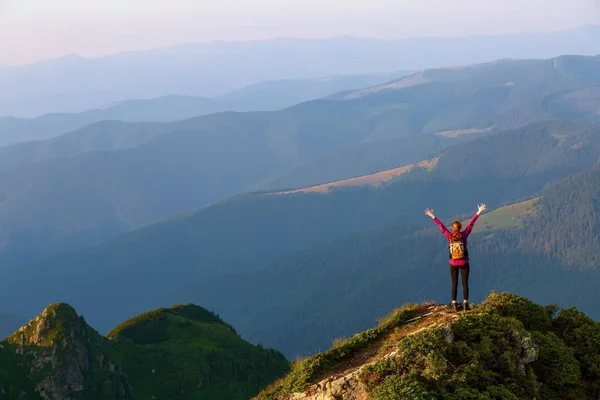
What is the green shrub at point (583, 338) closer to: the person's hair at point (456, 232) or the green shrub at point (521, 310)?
the green shrub at point (521, 310)

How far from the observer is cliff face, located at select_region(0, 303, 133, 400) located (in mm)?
75375

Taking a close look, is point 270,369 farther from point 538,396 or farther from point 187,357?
point 538,396

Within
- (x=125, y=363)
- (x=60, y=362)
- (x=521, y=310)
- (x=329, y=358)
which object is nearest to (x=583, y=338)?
(x=521, y=310)

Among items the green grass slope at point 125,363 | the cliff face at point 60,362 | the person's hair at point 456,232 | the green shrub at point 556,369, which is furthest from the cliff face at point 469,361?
the green grass slope at point 125,363

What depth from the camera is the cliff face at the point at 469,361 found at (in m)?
21.8

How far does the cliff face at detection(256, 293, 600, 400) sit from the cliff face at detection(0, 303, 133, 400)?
60.3m

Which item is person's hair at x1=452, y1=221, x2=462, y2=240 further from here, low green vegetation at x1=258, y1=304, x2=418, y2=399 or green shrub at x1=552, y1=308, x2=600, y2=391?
green shrub at x1=552, y1=308, x2=600, y2=391

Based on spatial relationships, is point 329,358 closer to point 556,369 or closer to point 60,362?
point 556,369

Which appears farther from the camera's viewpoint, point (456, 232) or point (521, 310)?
point (456, 232)

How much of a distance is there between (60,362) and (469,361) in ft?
231

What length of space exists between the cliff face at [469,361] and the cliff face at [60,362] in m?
60.3

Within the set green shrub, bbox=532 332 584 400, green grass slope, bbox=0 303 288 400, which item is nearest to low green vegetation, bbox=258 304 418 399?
green shrub, bbox=532 332 584 400

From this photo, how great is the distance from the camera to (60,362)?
78.3 metres

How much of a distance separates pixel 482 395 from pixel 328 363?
810 centimetres
